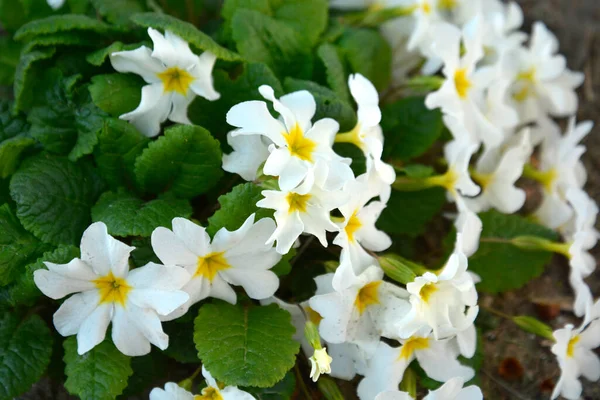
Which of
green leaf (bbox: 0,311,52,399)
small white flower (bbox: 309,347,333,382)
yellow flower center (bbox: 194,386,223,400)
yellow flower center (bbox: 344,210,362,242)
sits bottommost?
green leaf (bbox: 0,311,52,399)

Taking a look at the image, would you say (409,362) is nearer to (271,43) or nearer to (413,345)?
(413,345)

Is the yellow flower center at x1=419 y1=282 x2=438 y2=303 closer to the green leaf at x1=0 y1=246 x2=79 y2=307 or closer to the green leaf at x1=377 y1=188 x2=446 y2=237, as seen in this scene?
the green leaf at x1=377 y1=188 x2=446 y2=237

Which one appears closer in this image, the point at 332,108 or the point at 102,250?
the point at 102,250

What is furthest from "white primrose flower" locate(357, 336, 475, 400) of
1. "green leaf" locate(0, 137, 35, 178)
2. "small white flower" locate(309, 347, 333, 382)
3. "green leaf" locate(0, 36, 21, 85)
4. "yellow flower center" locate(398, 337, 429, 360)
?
"green leaf" locate(0, 36, 21, 85)

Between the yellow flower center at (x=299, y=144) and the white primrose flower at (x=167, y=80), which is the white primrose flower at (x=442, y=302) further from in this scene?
the white primrose flower at (x=167, y=80)

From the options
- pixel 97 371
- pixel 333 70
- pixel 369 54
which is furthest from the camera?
pixel 369 54

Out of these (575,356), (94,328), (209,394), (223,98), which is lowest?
(575,356)

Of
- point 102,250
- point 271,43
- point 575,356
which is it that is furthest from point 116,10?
point 575,356
